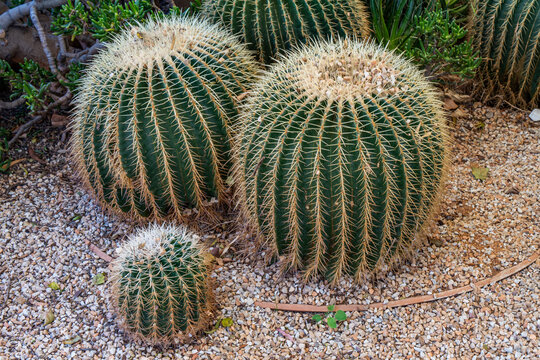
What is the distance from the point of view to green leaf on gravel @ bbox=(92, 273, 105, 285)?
10.2ft

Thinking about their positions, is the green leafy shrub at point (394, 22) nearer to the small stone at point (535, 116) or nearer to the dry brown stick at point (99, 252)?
the small stone at point (535, 116)

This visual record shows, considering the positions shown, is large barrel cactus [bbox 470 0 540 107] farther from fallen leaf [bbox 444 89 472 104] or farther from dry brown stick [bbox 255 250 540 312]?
dry brown stick [bbox 255 250 540 312]

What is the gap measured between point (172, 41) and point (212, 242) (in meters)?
1.15

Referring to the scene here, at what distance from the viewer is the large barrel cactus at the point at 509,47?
377 cm

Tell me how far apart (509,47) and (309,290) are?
227 centimetres

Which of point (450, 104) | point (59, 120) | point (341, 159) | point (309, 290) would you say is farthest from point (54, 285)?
point (450, 104)

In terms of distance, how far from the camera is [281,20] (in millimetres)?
3439

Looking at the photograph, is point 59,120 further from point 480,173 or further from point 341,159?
point 480,173

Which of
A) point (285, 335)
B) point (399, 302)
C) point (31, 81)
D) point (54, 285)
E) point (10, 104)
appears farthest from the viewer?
point (10, 104)

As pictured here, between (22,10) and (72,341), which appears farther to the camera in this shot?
(22,10)

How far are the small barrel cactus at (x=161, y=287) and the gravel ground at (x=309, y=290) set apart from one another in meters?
0.15

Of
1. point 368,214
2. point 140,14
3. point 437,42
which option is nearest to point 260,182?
point 368,214

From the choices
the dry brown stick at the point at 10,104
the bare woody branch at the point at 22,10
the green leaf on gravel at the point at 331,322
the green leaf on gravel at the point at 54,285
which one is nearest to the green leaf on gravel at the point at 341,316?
the green leaf on gravel at the point at 331,322

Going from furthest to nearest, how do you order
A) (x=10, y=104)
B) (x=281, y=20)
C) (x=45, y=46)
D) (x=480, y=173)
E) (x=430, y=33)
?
(x=10, y=104) < (x=45, y=46) < (x=430, y=33) < (x=480, y=173) < (x=281, y=20)
